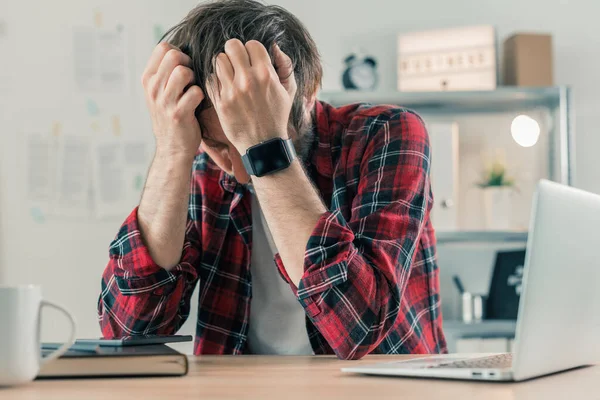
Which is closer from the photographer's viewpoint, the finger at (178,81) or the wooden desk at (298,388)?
the wooden desk at (298,388)

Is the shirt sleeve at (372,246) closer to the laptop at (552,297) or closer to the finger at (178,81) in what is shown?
the laptop at (552,297)

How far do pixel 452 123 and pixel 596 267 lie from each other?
1949mm

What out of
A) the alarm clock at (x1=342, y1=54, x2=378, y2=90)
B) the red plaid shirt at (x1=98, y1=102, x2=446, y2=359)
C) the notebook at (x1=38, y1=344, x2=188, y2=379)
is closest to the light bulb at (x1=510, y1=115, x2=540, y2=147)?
the alarm clock at (x1=342, y1=54, x2=378, y2=90)

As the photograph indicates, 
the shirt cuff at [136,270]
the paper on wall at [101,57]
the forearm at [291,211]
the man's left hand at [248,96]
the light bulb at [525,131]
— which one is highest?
the paper on wall at [101,57]

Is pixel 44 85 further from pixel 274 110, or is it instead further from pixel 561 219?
pixel 561 219

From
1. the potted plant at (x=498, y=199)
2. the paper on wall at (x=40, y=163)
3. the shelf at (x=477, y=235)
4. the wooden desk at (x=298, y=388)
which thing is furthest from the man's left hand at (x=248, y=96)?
the paper on wall at (x=40, y=163)

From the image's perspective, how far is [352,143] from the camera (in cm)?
135

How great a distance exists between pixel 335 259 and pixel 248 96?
28 centimetres

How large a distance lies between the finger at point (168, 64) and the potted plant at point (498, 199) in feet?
5.53

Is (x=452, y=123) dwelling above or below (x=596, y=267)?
above

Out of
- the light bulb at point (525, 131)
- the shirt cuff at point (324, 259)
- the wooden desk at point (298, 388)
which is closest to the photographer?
the wooden desk at point (298, 388)

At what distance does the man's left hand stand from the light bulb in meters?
1.81

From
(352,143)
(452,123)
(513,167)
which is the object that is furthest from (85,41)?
(352,143)

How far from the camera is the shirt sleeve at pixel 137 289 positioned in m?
1.21
